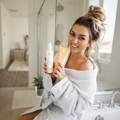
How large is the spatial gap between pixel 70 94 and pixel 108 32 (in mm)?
881

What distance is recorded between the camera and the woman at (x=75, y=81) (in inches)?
31.0

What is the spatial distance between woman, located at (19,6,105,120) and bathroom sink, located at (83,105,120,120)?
1.29ft

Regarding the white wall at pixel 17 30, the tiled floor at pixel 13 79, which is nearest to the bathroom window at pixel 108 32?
the tiled floor at pixel 13 79

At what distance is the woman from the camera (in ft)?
2.59

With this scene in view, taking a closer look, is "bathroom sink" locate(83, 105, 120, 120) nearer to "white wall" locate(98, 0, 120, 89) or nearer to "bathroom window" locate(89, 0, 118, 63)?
"white wall" locate(98, 0, 120, 89)

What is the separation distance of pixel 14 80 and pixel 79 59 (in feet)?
9.65

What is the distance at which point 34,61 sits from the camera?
9.07 ft

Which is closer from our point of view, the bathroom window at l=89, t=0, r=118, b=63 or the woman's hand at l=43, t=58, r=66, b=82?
the woman's hand at l=43, t=58, r=66, b=82

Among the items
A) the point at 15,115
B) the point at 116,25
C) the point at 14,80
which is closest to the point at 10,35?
the point at 14,80

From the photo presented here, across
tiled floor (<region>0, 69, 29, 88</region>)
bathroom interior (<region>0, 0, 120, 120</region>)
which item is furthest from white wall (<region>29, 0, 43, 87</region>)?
tiled floor (<region>0, 69, 29, 88</region>)

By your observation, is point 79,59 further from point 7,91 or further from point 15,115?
point 7,91

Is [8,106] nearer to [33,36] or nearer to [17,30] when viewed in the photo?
[33,36]

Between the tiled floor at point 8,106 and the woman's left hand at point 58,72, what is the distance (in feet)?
4.51

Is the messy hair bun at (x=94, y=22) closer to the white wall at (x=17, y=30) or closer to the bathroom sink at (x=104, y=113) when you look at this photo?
the bathroom sink at (x=104, y=113)
